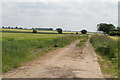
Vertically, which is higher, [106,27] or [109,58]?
[106,27]

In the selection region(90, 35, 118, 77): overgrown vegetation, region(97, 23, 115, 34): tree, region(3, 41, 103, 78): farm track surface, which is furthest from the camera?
region(97, 23, 115, 34): tree

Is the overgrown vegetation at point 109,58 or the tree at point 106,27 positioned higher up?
the tree at point 106,27

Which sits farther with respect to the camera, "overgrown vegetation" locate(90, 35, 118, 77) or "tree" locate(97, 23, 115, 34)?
"tree" locate(97, 23, 115, 34)

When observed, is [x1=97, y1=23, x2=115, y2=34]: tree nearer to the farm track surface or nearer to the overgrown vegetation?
the overgrown vegetation

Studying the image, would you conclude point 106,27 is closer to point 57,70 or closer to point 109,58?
point 109,58

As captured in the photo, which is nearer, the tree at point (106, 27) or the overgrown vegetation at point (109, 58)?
the overgrown vegetation at point (109, 58)

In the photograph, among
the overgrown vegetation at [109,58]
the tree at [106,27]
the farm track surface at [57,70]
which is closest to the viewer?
the farm track surface at [57,70]

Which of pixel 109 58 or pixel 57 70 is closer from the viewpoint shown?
pixel 57 70

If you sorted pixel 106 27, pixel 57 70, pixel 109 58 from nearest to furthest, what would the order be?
pixel 57 70
pixel 109 58
pixel 106 27

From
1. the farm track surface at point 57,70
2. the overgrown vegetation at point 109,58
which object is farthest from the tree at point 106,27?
the farm track surface at point 57,70

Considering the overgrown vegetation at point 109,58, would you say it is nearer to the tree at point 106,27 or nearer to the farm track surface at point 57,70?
the farm track surface at point 57,70

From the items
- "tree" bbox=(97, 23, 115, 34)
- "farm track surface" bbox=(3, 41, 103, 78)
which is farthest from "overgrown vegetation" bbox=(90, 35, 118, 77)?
"tree" bbox=(97, 23, 115, 34)

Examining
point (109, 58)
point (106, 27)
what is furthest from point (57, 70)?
point (106, 27)

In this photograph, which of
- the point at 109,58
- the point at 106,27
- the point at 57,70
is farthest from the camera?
the point at 106,27
